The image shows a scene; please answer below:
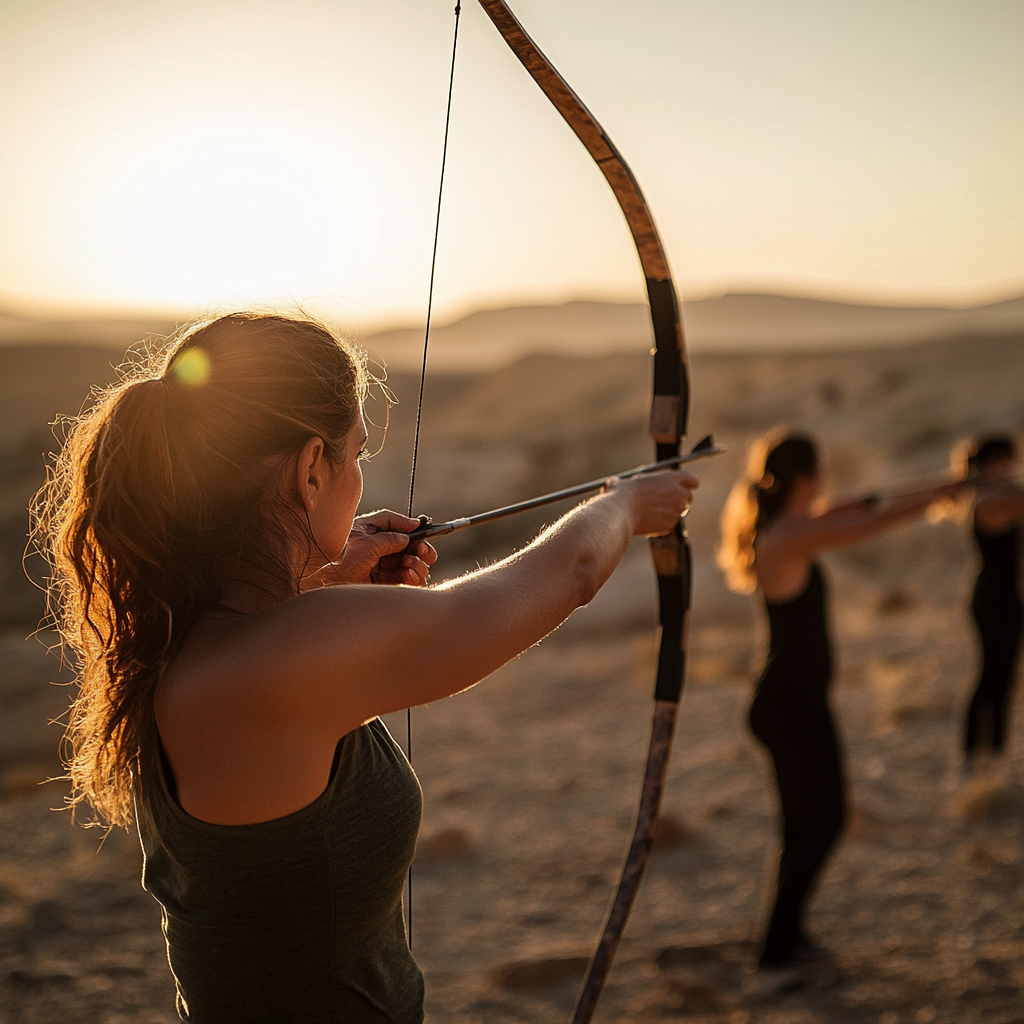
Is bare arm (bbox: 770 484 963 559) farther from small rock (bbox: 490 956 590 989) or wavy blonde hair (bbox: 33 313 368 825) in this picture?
wavy blonde hair (bbox: 33 313 368 825)

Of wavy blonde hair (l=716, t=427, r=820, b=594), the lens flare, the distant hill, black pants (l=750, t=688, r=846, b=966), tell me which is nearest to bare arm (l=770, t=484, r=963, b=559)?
wavy blonde hair (l=716, t=427, r=820, b=594)

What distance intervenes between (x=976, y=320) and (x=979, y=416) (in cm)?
7951

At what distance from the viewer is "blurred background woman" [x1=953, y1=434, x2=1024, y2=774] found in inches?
164

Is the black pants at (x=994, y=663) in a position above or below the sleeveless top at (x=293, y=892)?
below

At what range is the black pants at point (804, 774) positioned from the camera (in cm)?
283

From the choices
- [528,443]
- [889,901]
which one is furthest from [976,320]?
[889,901]

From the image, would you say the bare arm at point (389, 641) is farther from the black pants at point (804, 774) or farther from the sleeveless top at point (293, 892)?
the black pants at point (804, 774)

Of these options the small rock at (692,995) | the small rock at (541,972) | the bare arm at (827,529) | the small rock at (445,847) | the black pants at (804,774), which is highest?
the bare arm at (827,529)

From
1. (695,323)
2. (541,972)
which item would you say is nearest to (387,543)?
(541,972)

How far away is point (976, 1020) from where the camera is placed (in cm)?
274

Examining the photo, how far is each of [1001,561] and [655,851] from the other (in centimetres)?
206

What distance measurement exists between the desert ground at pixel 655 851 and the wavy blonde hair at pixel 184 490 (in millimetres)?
2566

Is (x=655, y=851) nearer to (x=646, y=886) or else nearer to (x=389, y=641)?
(x=646, y=886)

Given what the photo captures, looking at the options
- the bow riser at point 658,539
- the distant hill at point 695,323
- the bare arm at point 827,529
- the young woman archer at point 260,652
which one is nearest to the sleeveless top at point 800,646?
the bare arm at point 827,529
